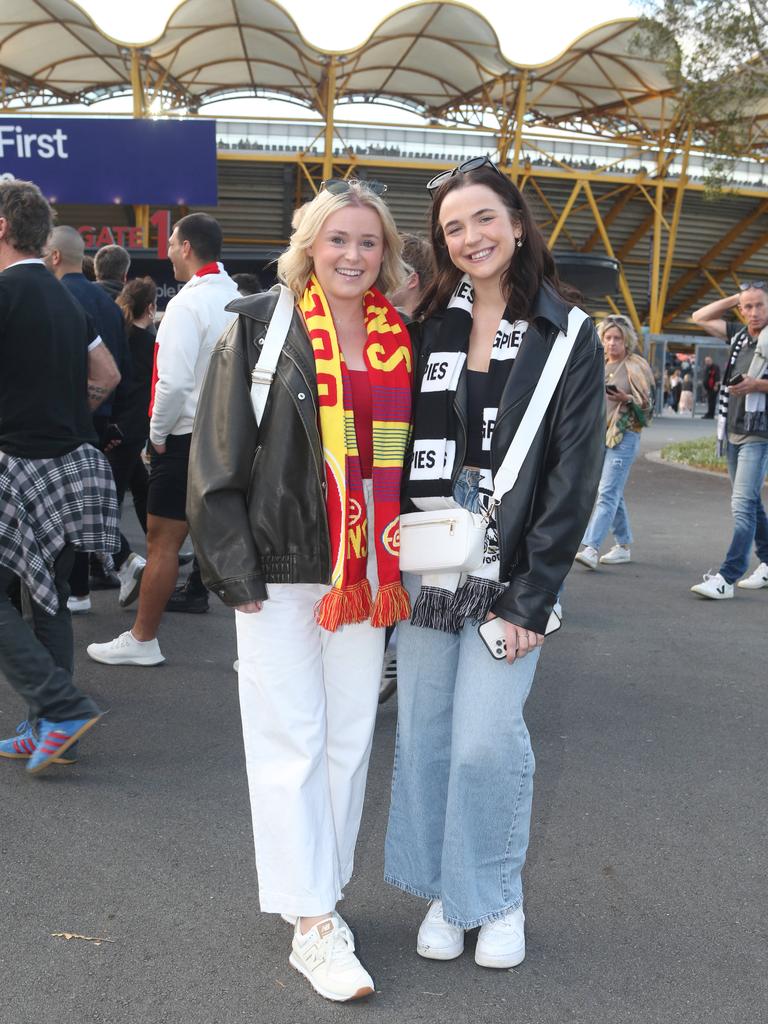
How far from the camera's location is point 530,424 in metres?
2.38

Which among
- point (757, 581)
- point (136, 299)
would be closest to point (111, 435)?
point (136, 299)

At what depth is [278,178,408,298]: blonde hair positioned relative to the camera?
252 centimetres

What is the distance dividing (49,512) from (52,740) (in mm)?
850

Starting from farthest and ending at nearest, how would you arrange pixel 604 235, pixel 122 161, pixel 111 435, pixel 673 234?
pixel 673 234 → pixel 604 235 → pixel 122 161 → pixel 111 435

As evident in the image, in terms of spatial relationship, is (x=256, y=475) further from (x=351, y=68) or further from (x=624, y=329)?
(x=351, y=68)

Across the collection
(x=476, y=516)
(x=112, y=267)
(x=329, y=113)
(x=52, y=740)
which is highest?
(x=329, y=113)

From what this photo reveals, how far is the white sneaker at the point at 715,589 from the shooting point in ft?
22.8

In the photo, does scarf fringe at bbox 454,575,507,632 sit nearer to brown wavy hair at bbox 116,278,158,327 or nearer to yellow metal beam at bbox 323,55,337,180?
brown wavy hair at bbox 116,278,158,327

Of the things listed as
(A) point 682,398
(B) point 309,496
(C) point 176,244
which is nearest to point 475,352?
(B) point 309,496

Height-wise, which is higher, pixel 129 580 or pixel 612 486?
pixel 612 486

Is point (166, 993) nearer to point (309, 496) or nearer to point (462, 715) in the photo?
point (462, 715)

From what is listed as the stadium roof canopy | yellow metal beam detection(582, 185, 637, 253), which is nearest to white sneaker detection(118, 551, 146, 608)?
the stadium roof canopy

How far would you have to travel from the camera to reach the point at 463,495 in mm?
2539

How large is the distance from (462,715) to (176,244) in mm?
3527
